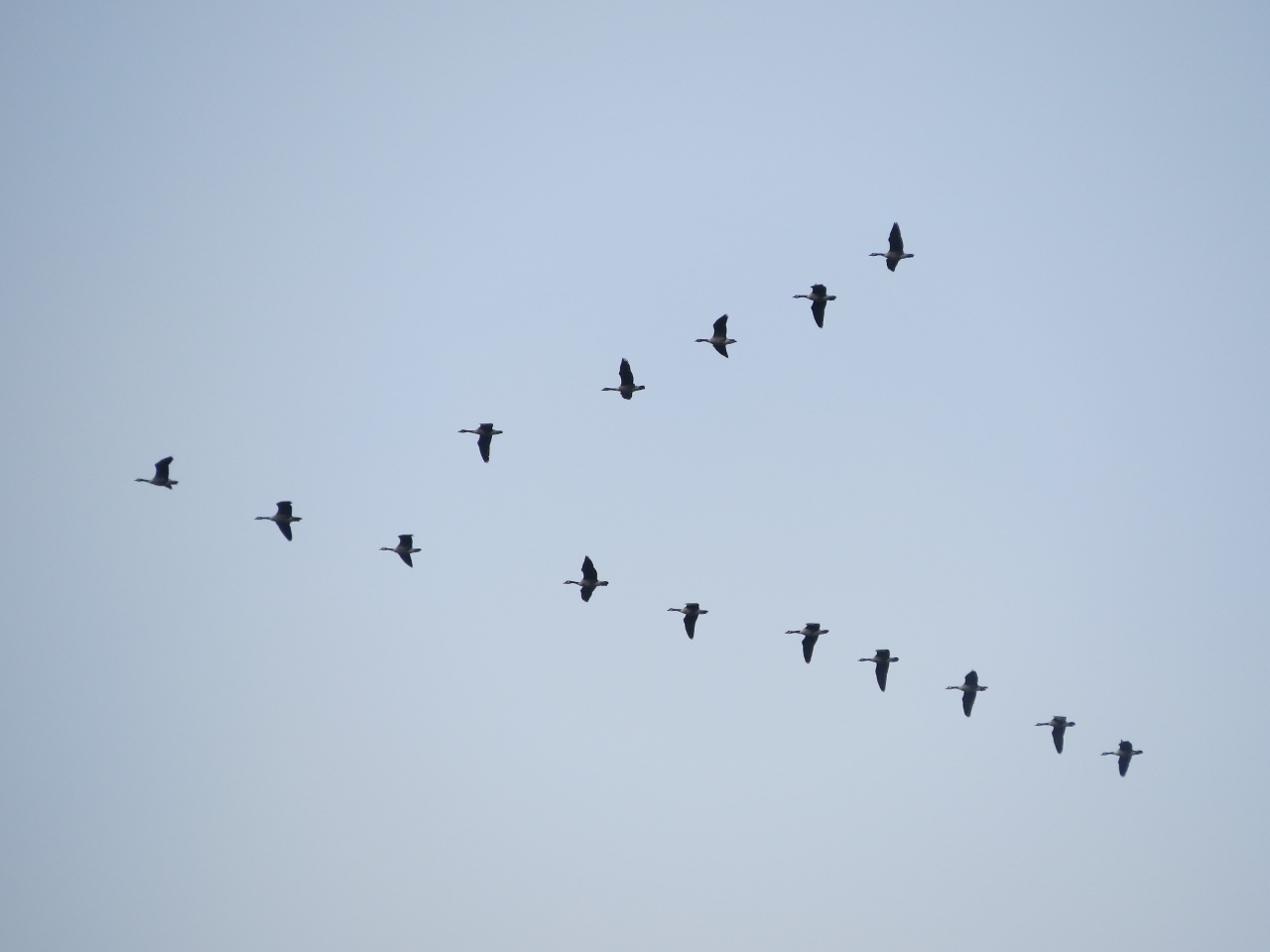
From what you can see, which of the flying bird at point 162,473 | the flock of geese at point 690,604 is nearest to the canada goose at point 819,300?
the flock of geese at point 690,604

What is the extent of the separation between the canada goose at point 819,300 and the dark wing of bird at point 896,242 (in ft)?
14.1

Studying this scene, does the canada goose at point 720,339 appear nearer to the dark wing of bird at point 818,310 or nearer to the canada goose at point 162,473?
the dark wing of bird at point 818,310

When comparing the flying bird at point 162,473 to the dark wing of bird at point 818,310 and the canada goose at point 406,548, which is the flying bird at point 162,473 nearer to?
the canada goose at point 406,548

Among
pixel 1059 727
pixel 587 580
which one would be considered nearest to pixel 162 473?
pixel 587 580

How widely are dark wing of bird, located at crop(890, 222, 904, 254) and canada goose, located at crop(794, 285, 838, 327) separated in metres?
4.31

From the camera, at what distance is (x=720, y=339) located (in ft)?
332

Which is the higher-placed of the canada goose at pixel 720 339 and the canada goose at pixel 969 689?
the canada goose at pixel 720 339

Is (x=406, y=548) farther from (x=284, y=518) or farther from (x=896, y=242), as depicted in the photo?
(x=896, y=242)

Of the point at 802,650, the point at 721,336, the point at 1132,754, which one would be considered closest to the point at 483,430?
the point at 721,336

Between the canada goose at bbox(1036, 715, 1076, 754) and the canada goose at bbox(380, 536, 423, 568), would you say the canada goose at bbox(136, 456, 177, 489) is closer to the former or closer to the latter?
the canada goose at bbox(380, 536, 423, 568)

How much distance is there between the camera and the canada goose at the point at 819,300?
98281mm

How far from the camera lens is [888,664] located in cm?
10406

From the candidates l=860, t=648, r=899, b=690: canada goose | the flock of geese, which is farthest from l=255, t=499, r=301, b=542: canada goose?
l=860, t=648, r=899, b=690: canada goose

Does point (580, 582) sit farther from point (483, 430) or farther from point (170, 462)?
point (170, 462)
